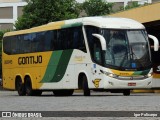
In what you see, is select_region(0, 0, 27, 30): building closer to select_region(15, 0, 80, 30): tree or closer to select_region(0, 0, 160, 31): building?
select_region(0, 0, 160, 31): building

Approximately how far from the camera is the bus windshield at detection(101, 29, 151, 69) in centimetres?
2625

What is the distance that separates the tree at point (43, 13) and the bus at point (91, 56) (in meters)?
28.2

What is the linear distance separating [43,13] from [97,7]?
14071 mm

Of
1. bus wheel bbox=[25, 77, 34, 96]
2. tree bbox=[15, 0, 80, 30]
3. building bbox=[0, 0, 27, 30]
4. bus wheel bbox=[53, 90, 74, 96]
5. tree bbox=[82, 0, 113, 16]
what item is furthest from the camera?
building bbox=[0, 0, 27, 30]

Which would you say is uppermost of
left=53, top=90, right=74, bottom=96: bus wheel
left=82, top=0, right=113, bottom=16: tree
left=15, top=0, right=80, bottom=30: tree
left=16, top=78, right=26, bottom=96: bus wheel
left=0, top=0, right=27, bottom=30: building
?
left=0, top=0, right=27, bottom=30: building

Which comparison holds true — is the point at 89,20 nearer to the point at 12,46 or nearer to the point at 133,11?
the point at 12,46

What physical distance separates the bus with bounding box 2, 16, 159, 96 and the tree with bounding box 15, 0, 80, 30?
28197 mm

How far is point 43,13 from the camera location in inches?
2349

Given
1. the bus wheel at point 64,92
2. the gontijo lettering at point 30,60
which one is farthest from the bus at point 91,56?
the bus wheel at point 64,92

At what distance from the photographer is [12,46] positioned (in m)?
32.8

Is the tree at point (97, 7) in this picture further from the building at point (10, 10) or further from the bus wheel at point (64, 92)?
the bus wheel at point (64, 92)

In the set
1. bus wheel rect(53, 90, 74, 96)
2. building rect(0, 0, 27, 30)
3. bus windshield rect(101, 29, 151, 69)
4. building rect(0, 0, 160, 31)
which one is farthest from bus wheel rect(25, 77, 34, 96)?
building rect(0, 0, 27, 30)

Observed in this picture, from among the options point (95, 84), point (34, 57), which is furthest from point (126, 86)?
point (34, 57)

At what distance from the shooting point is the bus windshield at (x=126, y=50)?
26.2 m
